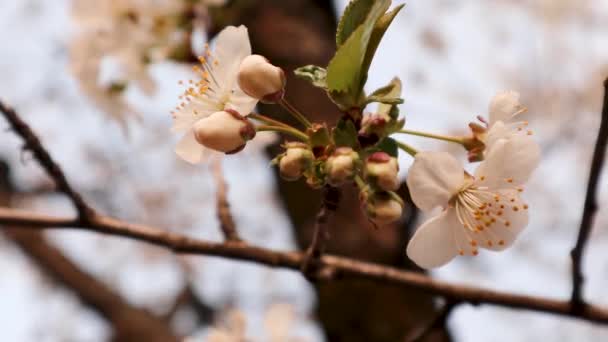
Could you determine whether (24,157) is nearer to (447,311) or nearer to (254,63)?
(254,63)

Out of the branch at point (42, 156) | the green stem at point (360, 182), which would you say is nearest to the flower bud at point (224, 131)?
the green stem at point (360, 182)

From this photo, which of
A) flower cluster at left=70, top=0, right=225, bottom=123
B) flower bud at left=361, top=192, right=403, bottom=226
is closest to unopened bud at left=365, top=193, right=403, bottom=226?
flower bud at left=361, top=192, right=403, bottom=226

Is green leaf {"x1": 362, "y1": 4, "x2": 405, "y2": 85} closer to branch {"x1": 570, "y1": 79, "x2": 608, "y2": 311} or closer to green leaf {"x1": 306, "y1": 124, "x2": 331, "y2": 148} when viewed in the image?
green leaf {"x1": 306, "y1": 124, "x2": 331, "y2": 148}

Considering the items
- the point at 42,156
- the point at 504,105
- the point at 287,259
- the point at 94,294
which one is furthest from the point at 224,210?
the point at 94,294

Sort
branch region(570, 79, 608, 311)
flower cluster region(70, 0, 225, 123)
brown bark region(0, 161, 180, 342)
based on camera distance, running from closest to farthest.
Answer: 1. branch region(570, 79, 608, 311)
2. flower cluster region(70, 0, 225, 123)
3. brown bark region(0, 161, 180, 342)

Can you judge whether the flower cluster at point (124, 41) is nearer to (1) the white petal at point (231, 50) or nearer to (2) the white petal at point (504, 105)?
(1) the white petal at point (231, 50)
